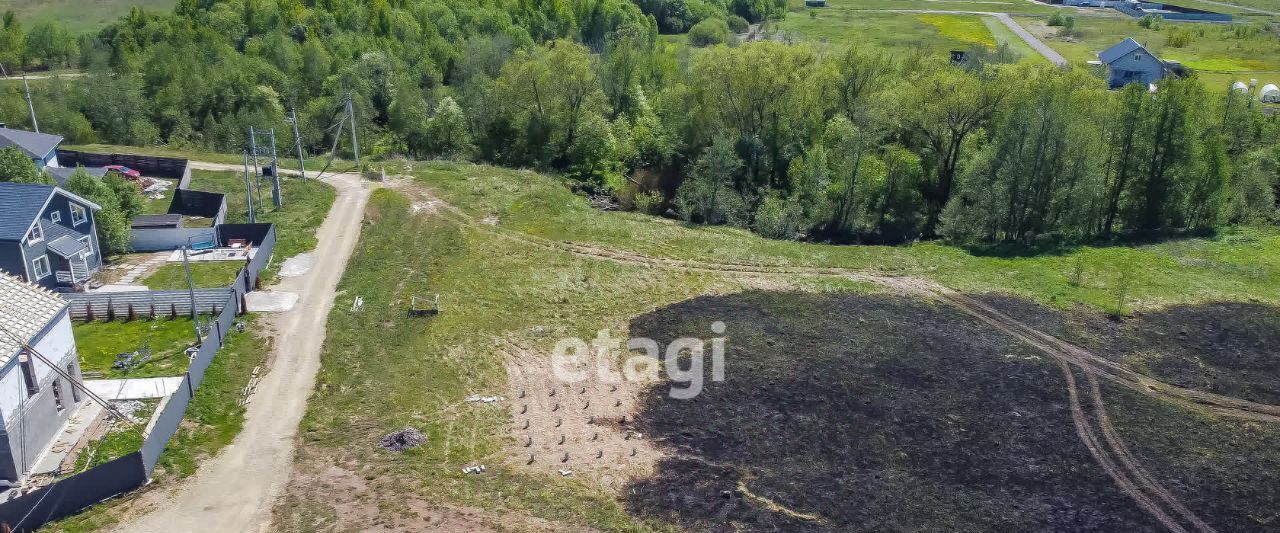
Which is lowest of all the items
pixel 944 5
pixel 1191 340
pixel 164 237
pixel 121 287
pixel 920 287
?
pixel 1191 340

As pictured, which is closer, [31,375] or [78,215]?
[31,375]

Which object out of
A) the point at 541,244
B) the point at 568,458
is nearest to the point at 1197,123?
the point at 541,244

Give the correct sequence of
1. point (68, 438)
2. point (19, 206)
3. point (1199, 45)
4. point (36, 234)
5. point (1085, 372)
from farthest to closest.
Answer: point (1199, 45) < point (36, 234) < point (19, 206) < point (1085, 372) < point (68, 438)

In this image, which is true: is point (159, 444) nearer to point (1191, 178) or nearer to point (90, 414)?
point (90, 414)

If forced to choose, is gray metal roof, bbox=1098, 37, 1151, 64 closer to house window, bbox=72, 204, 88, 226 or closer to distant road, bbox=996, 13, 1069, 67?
distant road, bbox=996, 13, 1069, 67

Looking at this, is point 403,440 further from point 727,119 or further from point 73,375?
point 727,119

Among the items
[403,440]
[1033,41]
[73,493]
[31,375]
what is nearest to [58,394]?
[31,375]

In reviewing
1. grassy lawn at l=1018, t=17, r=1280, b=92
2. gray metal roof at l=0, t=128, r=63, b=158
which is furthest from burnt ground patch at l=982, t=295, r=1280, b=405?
grassy lawn at l=1018, t=17, r=1280, b=92
